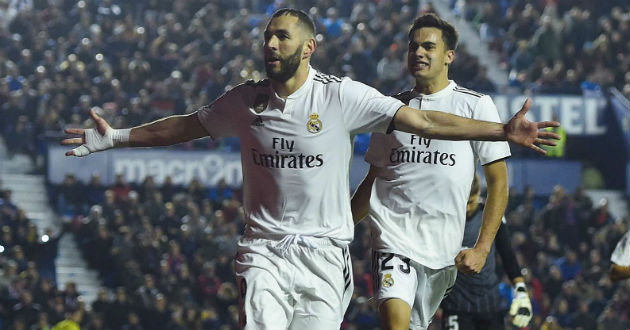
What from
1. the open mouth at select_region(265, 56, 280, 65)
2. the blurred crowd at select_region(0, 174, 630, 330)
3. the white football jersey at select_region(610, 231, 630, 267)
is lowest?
the blurred crowd at select_region(0, 174, 630, 330)

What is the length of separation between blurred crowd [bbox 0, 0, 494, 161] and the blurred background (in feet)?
0.11

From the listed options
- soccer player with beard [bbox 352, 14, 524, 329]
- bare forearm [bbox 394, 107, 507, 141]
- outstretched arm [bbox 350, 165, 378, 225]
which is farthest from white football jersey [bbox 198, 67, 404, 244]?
outstretched arm [bbox 350, 165, 378, 225]

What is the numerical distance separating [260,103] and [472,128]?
115cm

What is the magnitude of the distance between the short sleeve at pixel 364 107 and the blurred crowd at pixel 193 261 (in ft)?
33.6

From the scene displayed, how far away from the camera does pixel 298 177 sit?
577 cm

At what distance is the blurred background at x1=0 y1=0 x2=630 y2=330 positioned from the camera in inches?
660

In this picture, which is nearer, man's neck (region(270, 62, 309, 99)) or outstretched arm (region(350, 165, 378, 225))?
man's neck (region(270, 62, 309, 99))

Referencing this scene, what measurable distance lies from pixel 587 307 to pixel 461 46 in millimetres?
6830

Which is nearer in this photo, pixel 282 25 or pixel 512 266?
pixel 282 25

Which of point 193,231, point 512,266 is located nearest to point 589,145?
point 193,231

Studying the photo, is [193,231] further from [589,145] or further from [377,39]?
[589,145]

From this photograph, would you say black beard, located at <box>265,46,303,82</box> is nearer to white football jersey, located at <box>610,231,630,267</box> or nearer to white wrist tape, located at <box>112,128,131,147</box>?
white wrist tape, located at <box>112,128,131,147</box>

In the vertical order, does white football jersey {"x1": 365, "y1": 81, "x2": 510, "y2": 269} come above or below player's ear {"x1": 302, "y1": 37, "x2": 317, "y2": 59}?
below

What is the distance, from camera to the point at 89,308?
17031mm
